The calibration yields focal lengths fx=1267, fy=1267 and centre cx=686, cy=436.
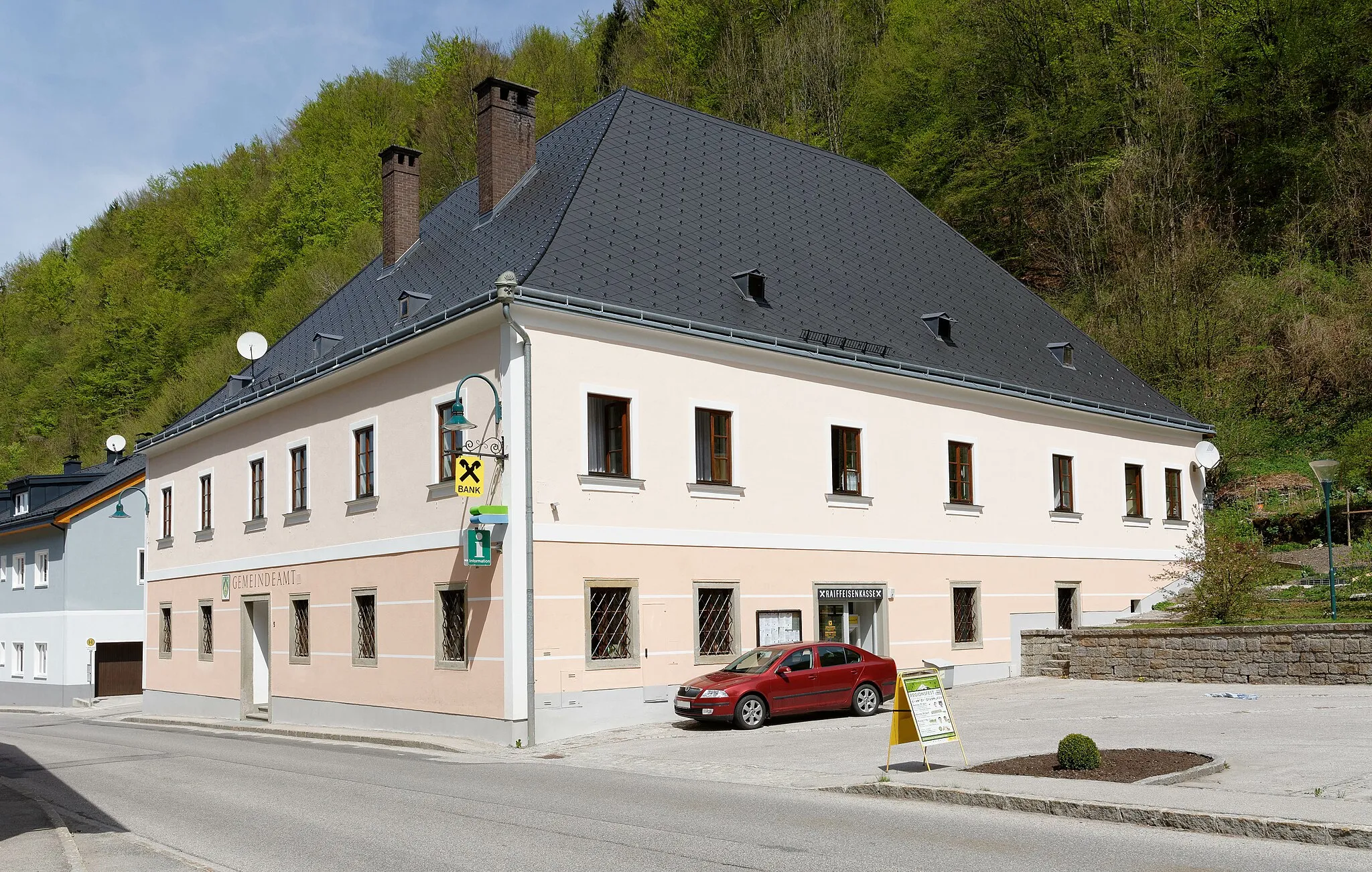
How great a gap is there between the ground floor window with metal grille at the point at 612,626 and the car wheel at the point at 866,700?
3695mm

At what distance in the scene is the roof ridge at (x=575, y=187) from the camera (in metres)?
21.3

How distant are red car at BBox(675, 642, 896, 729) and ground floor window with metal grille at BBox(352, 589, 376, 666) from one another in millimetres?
6603

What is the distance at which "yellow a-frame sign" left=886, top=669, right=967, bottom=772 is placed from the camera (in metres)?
13.2

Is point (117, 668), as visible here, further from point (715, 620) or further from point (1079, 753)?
point (1079, 753)

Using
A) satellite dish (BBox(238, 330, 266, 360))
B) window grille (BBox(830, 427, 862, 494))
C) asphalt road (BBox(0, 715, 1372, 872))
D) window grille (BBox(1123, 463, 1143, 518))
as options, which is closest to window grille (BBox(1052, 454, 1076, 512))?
window grille (BBox(1123, 463, 1143, 518))

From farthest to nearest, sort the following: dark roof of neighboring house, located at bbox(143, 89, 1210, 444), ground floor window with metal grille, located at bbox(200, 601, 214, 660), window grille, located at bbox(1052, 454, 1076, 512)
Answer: ground floor window with metal grille, located at bbox(200, 601, 214, 660)
window grille, located at bbox(1052, 454, 1076, 512)
dark roof of neighboring house, located at bbox(143, 89, 1210, 444)

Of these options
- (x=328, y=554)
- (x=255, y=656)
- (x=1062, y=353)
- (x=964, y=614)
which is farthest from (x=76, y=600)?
(x=1062, y=353)

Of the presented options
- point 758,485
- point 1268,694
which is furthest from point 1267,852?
point 758,485

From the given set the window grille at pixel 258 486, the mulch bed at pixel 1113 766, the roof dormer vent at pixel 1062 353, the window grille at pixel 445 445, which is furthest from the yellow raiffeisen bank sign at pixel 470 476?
the roof dormer vent at pixel 1062 353

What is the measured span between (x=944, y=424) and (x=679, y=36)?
33.2 metres

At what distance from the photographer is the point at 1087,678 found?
1013 inches

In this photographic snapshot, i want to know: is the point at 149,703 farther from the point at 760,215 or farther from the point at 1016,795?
the point at 1016,795

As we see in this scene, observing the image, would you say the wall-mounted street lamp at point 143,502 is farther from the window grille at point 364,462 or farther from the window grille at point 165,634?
the window grille at point 364,462

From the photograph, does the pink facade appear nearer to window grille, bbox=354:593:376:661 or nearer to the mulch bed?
window grille, bbox=354:593:376:661
